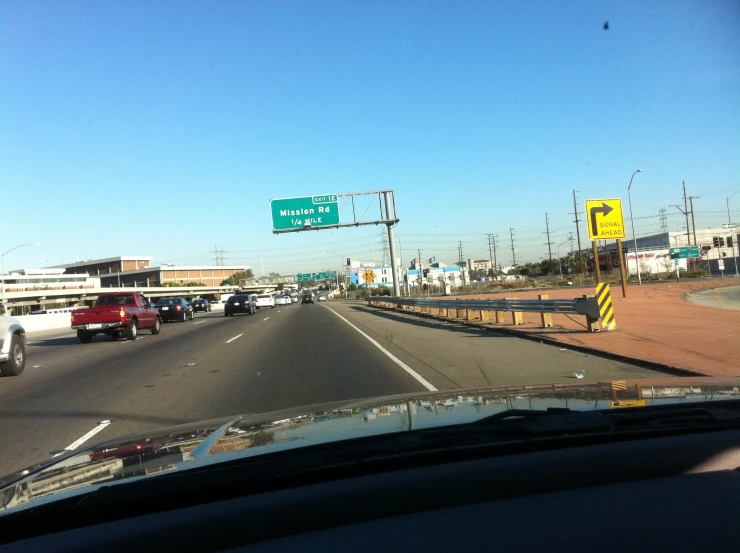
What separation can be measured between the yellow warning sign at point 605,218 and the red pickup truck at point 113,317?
67.8 ft

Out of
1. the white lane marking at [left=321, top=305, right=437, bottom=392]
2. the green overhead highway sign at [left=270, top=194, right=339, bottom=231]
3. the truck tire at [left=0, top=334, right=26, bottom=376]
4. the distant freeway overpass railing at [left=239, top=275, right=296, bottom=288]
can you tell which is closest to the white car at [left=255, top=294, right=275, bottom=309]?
the green overhead highway sign at [left=270, top=194, right=339, bottom=231]

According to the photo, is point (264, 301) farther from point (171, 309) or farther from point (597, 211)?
point (597, 211)

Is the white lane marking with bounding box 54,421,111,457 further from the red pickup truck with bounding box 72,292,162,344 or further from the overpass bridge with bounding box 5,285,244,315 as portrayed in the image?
the overpass bridge with bounding box 5,285,244,315

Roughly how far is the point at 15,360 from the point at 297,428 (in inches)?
467

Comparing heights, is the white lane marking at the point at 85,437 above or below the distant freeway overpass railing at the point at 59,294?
below

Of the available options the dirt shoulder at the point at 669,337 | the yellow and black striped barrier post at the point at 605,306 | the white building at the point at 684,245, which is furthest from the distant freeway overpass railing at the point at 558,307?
the white building at the point at 684,245

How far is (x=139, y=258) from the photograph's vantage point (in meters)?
157

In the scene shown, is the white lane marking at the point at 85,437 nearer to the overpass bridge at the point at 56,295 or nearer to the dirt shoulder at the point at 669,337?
the dirt shoulder at the point at 669,337

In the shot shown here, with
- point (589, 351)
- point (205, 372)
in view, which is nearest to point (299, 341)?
point (205, 372)

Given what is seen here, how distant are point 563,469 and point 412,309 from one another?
3316cm

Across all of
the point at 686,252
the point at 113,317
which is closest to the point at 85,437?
the point at 113,317

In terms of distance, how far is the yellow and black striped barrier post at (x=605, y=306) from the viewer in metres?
15.1

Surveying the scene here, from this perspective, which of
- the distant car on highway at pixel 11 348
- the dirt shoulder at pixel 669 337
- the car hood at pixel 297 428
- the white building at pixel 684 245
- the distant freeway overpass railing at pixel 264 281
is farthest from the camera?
the distant freeway overpass railing at pixel 264 281

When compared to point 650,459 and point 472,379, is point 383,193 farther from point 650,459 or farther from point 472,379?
point 650,459
